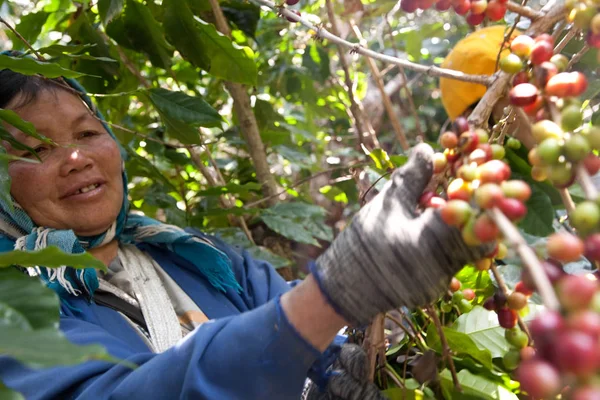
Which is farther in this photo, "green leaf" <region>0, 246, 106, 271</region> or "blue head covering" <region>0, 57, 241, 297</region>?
"blue head covering" <region>0, 57, 241, 297</region>

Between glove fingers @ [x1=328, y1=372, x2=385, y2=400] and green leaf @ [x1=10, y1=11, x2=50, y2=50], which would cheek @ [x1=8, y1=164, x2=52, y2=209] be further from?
glove fingers @ [x1=328, y1=372, x2=385, y2=400]

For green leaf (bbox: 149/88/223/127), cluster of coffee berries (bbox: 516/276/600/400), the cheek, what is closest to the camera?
cluster of coffee berries (bbox: 516/276/600/400)

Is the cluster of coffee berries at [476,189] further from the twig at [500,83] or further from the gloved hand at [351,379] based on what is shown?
the gloved hand at [351,379]

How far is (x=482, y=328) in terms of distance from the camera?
0.90 meters

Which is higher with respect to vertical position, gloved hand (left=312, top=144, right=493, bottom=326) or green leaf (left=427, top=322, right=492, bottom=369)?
gloved hand (left=312, top=144, right=493, bottom=326)

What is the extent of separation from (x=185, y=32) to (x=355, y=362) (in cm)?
95

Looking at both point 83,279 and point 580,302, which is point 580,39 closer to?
point 580,302

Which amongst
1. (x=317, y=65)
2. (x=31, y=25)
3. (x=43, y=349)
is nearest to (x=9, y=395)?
(x=43, y=349)

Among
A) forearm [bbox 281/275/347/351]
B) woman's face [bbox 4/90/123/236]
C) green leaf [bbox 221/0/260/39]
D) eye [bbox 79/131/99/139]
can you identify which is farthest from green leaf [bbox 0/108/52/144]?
green leaf [bbox 221/0/260/39]

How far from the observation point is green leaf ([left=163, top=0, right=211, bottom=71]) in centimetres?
144

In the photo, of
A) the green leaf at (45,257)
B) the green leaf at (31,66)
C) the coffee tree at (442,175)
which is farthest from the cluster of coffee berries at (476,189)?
the green leaf at (31,66)

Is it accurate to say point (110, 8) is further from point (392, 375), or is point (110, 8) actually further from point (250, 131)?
point (392, 375)

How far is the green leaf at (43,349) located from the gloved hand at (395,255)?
0.88 ft

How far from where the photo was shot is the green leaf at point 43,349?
0.44 meters
